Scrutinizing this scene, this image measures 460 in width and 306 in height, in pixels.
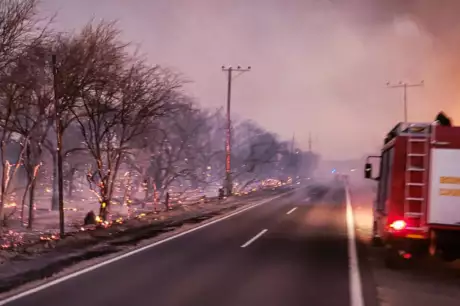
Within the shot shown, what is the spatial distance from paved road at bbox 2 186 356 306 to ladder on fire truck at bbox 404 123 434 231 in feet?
5.70

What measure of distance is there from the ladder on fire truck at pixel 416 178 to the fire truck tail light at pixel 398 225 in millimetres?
91

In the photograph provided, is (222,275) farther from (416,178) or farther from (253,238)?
(253,238)

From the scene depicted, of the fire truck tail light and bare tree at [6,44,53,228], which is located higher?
bare tree at [6,44,53,228]

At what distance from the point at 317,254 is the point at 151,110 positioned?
11.9m

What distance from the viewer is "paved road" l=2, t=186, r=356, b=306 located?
23.5 feet

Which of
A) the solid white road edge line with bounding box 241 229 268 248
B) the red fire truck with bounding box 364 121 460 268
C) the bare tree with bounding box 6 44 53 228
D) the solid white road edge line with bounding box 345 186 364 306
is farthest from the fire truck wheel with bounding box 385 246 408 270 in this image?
the bare tree with bounding box 6 44 53 228

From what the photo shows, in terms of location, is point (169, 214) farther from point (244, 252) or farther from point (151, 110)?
point (244, 252)

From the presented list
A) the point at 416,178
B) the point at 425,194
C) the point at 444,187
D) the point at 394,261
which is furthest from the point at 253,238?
the point at 444,187

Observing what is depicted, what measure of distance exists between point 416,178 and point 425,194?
13.5 inches

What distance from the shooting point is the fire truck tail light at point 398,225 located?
857 centimetres

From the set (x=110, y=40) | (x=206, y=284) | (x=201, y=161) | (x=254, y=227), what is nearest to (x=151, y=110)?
(x=110, y=40)

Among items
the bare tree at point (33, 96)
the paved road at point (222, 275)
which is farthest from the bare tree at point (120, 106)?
the paved road at point (222, 275)

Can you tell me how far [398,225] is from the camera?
860cm

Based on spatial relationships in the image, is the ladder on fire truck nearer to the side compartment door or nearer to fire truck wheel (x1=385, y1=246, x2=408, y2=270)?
the side compartment door
